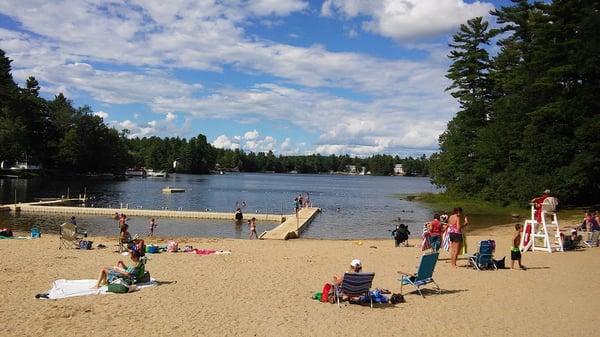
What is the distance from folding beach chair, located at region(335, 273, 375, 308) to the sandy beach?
346mm

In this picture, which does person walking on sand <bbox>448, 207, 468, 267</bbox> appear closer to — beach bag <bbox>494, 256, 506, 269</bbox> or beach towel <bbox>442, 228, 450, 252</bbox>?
beach bag <bbox>494, 256, 506, 269</bbox>

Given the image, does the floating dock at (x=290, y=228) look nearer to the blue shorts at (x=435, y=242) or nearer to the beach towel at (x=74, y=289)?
the blue shorts at (x=435, y=242)

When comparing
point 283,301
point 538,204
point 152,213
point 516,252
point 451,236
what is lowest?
point 152,213

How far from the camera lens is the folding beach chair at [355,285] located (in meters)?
11.1

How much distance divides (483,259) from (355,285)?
6.45 m

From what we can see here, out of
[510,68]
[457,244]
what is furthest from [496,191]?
[457,244]

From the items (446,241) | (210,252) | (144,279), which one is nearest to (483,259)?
(446,241)

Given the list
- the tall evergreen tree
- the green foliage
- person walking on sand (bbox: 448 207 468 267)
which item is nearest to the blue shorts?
person walking on sand (bbox: 448 207 468 267)

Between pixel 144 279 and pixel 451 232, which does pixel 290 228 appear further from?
pixel 144 279

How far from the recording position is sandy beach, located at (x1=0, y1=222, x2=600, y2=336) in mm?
9516

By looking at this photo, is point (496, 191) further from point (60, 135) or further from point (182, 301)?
point (60, 135)

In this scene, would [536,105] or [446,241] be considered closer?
[446,241]

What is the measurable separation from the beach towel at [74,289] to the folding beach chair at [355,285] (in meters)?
4.99

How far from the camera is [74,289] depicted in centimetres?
1208
